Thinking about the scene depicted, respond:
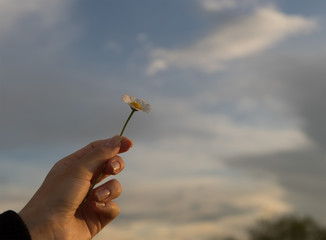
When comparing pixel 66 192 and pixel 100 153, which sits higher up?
pixel 100 153

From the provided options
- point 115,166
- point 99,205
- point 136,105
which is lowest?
point 99,205

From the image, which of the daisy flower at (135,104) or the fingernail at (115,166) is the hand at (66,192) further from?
the daisy flower at (135,104)

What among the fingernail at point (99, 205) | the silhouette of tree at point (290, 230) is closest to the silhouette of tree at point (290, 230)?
the silhouette of tree at point (290, 230)

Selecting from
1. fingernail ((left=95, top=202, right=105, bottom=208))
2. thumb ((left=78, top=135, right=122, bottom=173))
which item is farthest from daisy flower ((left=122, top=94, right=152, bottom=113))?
fingernail ((left=95, top=202, right=105, bottom=208))

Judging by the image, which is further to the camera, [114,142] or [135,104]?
[114,142]

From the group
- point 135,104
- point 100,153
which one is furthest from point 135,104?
point 100,153

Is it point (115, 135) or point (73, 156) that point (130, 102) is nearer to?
point (115, 135)

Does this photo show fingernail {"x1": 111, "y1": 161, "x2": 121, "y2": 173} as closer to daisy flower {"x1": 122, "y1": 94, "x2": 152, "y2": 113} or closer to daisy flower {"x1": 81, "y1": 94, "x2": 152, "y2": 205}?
daisy flower {"x1": 81, "y1": 94, "x2": 152, "y2": 205}

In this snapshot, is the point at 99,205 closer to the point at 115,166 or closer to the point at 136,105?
the point at 115,166

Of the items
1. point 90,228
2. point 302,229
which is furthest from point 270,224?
point 90,228
